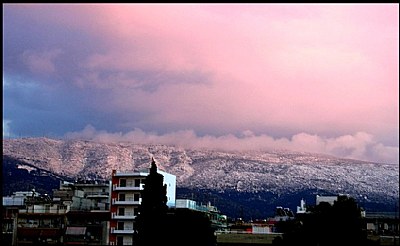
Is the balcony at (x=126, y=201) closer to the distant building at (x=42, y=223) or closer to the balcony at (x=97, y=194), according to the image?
the distant building at (x=42, y=223)

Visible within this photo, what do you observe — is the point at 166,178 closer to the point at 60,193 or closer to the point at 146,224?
the point at 60,193

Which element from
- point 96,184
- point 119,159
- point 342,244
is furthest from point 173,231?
point 119,159

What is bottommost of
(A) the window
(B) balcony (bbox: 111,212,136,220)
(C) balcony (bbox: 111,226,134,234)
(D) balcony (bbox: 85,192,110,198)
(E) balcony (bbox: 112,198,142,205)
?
(C) balcony (bbox: 111,226,134,234)

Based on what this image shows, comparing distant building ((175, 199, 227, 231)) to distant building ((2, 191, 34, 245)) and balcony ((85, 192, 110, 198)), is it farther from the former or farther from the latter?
distant building ((2, 191, 34, 245))

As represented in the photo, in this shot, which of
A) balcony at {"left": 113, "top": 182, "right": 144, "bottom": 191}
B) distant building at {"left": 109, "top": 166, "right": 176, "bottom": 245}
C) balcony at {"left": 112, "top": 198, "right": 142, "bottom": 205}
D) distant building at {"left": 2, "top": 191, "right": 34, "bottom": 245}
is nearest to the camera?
distant building at {"left": 2, "top": 191, "right": 34, "bottom": 245}

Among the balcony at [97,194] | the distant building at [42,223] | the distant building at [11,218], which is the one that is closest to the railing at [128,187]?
the distant building at [42,223]

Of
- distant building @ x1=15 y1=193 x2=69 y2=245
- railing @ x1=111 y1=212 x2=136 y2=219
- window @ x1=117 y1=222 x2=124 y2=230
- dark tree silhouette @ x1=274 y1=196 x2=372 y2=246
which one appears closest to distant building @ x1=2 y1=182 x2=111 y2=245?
distant building @ x1=15 y1=193 x2=69 y2=245

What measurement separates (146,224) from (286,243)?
2.81 metres

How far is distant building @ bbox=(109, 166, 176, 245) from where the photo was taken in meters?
17.8

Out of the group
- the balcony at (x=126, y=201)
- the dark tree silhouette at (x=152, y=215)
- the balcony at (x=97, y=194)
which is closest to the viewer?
the dark tree silhouette at (x=152, y=215)

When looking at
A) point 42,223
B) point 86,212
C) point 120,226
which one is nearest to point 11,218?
point 42,223

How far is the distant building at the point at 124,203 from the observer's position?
58.4 feet

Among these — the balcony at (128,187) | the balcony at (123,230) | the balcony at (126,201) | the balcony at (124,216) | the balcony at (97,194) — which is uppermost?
the balcony at (128,187)

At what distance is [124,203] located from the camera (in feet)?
59.3
